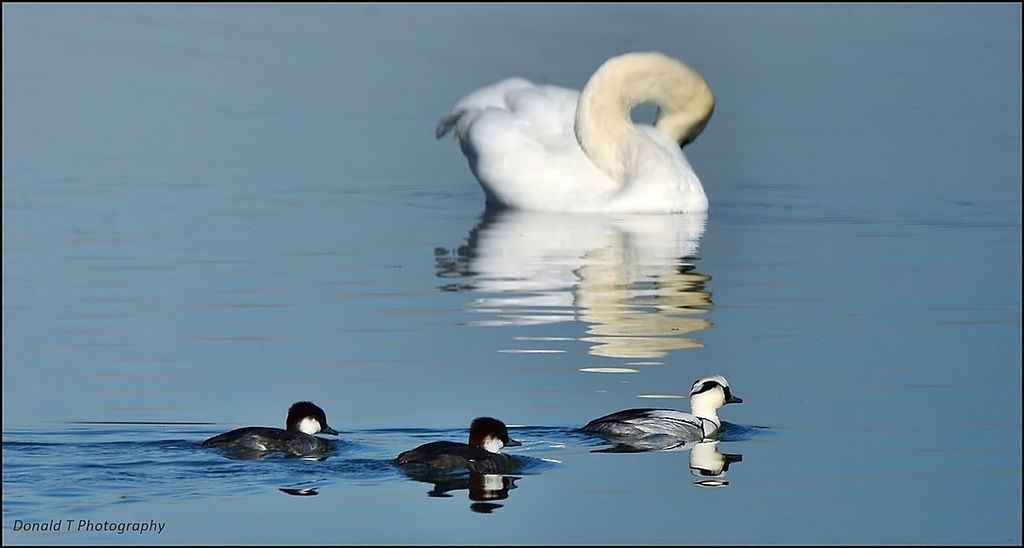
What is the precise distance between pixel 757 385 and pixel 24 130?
11.2 metres

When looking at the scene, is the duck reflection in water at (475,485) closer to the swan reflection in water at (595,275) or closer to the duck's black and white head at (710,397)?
the duck's black and white head at (710,397)

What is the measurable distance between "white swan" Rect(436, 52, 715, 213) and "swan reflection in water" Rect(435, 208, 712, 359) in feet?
0.62

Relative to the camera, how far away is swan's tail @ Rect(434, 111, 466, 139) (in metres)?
19.5

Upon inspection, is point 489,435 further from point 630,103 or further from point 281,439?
point 630,103

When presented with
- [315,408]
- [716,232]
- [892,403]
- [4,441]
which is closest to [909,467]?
[892,403]

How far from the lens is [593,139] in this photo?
18.5 m

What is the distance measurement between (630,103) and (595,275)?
501cm

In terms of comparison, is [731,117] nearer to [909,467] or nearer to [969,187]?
[969,187]

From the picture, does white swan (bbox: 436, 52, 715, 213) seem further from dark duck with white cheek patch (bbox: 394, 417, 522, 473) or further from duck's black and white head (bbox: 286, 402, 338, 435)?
dark duck with white cheek patch (bbox: 394, 417, 522, 473)

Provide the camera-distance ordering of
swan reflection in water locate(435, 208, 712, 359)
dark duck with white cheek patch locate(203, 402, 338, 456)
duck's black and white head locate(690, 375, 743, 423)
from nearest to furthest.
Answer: dark duck with white cheek patch locate(203, 402, 338, 456) < duck's black and white head locate(690, 375, 743, 423) < swan reflection in water locate(435, 208, 712, 359)

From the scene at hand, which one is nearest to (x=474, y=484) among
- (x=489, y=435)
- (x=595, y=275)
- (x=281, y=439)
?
(x=489, y=435)

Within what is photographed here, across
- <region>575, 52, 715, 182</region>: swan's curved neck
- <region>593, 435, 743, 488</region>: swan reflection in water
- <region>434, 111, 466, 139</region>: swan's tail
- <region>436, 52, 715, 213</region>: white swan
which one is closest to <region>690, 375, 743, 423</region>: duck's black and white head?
<region>593, 435, 743, 488</region>: swan reflection in water

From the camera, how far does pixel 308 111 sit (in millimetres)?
22625

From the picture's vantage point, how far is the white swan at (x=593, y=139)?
18062mm
